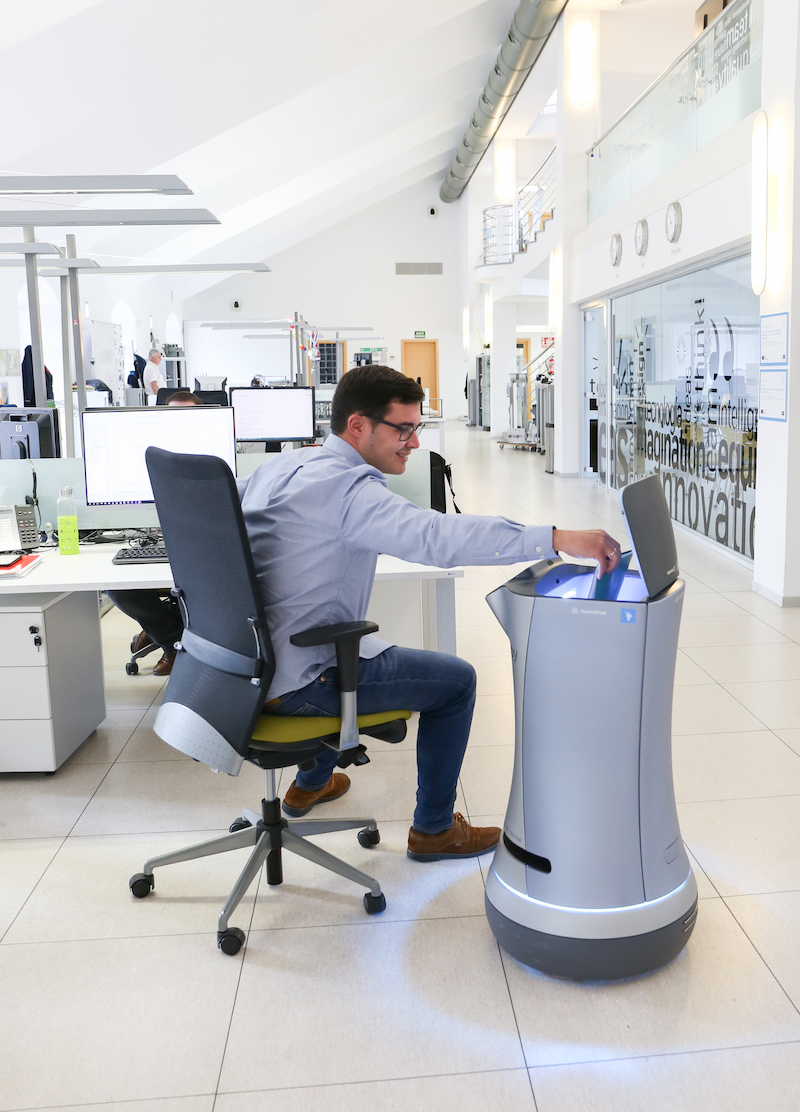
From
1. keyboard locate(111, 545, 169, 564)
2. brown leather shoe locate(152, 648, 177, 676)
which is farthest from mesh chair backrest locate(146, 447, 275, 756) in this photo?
brown leather shoe locate(152, 648, 177, 676)

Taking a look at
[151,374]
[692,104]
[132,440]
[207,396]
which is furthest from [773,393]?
[151,374]

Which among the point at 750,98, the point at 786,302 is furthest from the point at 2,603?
the point at 750,98

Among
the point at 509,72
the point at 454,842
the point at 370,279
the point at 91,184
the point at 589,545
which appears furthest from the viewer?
the point at 370,279

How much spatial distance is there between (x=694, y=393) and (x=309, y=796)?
519cm

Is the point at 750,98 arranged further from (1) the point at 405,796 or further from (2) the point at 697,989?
(2) the point at 697,989

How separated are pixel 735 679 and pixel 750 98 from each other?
3837 millimetres

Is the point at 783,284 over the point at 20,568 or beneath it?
over

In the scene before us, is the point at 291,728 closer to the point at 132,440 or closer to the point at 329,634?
the point at 329,634

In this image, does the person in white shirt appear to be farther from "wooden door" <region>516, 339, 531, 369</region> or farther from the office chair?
"wooden door" <region>516, 339, 531, 369</region>

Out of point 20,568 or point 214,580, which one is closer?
point 214,580

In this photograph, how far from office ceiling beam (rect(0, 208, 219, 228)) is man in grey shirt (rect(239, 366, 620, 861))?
2.08m

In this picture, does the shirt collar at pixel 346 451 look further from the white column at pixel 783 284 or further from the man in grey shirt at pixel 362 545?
the white column at pixel 783 284

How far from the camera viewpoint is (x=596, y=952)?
75.4 inches

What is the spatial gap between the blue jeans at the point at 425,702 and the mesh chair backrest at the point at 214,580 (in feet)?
0.43
